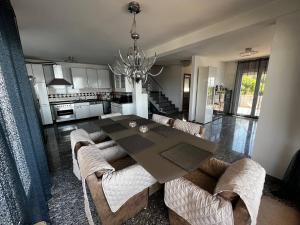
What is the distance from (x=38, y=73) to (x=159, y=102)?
5.00 meters

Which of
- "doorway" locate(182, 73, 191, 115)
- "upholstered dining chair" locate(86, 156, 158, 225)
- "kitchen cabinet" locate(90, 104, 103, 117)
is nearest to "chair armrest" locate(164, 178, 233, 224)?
"upholstered dining chair" locate(86, 156, 158, 225)

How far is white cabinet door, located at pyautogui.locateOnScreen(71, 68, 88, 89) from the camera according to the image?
5656 millimetres

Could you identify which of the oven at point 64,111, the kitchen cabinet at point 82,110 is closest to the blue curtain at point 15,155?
the oven at point 64,111

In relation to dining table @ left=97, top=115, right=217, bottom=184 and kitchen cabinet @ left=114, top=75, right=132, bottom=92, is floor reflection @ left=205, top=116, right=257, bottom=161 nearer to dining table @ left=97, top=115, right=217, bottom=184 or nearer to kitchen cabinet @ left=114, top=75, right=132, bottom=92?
dining table @ left=97, top=115, right=217, bottom=184

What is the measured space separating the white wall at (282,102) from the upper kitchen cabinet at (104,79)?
6164mm

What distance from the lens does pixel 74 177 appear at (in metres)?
2.21

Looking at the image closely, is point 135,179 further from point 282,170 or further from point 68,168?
point 282,170

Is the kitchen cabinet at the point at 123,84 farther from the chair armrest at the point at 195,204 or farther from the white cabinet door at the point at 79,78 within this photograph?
the chair armrest at the point at 195,204

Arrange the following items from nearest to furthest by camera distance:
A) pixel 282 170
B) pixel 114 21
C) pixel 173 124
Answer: pixel 282 170 < pixel 114 21 < pixel 173 124

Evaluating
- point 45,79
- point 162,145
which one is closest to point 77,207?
point 162,145

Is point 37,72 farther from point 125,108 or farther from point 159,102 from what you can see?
point 159,102

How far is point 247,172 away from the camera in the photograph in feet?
3.34

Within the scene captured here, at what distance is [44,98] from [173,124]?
514 cm

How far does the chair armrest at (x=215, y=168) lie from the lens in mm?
1391
